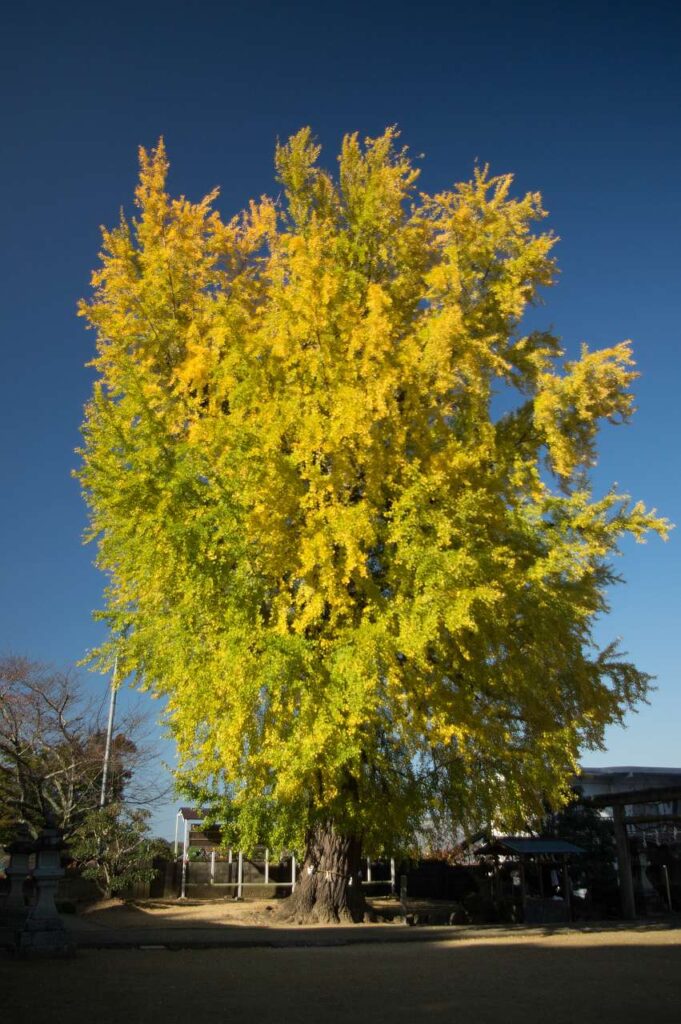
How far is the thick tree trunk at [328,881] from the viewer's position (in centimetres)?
1377

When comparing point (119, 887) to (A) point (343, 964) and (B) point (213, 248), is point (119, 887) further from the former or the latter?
(B) point (213, 248)

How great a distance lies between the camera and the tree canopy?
10398 millimetres

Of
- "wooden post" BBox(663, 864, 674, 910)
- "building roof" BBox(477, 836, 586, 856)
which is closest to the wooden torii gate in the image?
"building roof" BBox(477, 836, 586, 856)

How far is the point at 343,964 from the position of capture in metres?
8.88

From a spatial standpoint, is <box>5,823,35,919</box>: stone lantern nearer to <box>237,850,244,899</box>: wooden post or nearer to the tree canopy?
the tree canopy

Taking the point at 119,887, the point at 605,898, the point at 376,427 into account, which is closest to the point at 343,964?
the point at 376,427

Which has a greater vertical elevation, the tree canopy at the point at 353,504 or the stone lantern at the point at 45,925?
the tree canopy at the point at 353,504

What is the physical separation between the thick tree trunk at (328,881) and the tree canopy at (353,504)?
64 centimetres

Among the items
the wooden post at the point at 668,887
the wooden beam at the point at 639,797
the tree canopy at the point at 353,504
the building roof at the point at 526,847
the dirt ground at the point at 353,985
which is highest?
the tree canopy at the point at 353,504

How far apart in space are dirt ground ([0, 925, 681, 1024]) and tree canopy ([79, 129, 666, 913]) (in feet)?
7.32

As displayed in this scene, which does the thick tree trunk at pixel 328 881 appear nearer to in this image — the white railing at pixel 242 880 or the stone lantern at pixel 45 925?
the stone lantern at pixel 45 925

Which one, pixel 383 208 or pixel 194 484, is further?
pixel 383 208

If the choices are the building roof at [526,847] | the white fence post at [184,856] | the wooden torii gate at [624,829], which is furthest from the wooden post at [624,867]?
the white fence post at [184,856]

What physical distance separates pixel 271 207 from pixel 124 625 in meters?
7.82
